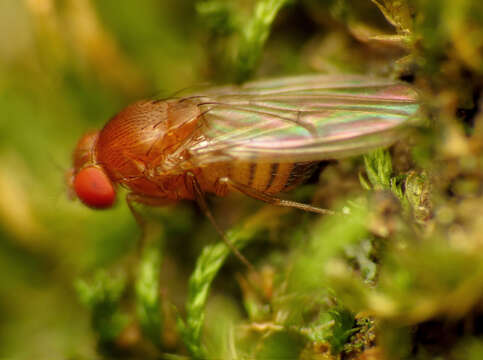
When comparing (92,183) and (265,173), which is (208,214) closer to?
(265,173)

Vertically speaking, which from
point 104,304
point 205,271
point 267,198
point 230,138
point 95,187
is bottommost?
point 104,304

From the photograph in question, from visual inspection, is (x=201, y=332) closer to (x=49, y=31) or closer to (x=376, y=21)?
(x=376, y=21)

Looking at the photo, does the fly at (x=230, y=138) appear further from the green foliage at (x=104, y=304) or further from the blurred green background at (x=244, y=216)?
the green foliage at (x=104, y=304)

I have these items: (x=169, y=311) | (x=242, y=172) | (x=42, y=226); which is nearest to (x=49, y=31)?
(x=42, y=226)

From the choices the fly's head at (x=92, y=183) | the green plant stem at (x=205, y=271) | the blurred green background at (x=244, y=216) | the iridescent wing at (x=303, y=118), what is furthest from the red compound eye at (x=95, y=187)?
the green plant stem at (x=205, y=271)

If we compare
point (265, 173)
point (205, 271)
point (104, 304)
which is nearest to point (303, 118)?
point (265, 173)

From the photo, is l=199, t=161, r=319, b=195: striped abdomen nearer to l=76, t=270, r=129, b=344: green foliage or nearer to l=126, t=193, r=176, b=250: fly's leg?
l=126, t=193, r=176, b=250: fly's leg

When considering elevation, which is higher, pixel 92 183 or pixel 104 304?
pixel 92 183

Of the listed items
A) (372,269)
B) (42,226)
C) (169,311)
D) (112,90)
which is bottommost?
(169,311)

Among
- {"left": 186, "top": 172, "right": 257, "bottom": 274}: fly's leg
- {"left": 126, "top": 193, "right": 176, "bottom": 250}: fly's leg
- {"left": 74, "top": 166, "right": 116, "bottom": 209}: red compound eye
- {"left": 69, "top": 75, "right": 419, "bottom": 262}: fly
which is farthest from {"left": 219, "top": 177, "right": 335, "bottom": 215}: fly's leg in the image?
{"left": 74, "top": 166, "right": 116, "bottom": 209}: red compound eye
